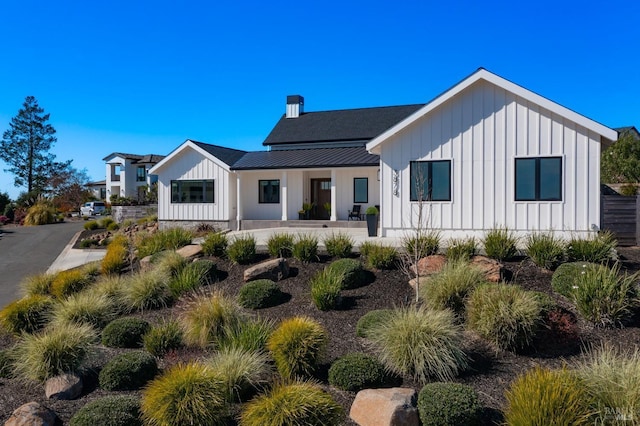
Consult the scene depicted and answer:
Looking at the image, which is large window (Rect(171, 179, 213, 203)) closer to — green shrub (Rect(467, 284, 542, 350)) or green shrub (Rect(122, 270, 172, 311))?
green shrub (Rect(122, 270, 172, 311))

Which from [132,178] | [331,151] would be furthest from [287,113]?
[132,178]

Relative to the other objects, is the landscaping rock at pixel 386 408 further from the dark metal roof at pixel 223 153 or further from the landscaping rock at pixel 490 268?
the dark metal roof at pixel 223 153

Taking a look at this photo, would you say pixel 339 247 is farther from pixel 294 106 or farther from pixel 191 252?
pixel 294 106

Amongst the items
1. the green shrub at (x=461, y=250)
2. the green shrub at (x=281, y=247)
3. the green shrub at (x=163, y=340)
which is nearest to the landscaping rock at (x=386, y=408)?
the green shrub at (x=163, y=340)

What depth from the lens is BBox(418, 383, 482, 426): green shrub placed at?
154 inches

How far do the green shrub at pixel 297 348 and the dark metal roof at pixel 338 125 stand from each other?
62.8 ft

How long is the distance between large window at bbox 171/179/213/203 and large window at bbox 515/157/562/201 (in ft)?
46.0

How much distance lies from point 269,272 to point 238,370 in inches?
165

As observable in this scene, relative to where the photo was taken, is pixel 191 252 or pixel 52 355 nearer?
pixel 52 355

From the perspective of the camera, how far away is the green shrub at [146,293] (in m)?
8.12

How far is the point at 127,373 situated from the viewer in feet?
16.9

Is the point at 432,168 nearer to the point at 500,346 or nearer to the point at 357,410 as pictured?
the point at 500,346

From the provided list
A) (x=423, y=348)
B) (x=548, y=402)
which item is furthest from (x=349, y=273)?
(x=548, y=402)

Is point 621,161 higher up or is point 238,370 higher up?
point 621,161
